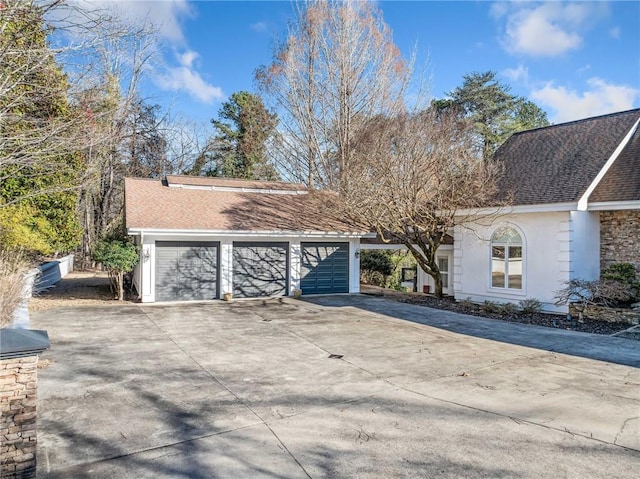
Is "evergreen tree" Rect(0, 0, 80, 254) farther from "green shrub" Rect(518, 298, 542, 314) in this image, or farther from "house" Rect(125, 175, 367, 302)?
"green shrub" Rect(518, 298, 542, 314)

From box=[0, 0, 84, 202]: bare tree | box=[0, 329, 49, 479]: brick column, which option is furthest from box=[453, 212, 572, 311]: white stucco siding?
box=[0, 329, 49, 479]: brick column

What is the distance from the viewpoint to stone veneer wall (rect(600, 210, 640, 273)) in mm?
12164

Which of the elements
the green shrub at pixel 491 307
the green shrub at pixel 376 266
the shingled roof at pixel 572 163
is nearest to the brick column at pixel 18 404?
the green shrub at pixel 491 307

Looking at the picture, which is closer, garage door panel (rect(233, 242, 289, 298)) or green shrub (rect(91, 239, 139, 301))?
green shrub (rect(91, 239, 139, 301))

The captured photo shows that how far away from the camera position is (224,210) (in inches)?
628

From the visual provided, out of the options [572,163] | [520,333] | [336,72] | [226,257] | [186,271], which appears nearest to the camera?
[520,333]

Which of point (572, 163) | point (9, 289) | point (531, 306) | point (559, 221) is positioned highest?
point (572, 163)

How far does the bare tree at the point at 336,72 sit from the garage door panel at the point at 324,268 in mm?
3722

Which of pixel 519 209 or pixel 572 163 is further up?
pixel 572 163

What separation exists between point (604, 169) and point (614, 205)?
1.54 m

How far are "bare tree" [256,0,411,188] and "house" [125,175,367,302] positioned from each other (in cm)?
352

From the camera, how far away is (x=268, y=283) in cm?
1559

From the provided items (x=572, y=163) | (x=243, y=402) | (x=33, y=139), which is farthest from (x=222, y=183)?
(x=243, y=402)

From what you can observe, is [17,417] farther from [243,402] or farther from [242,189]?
[242,189]
